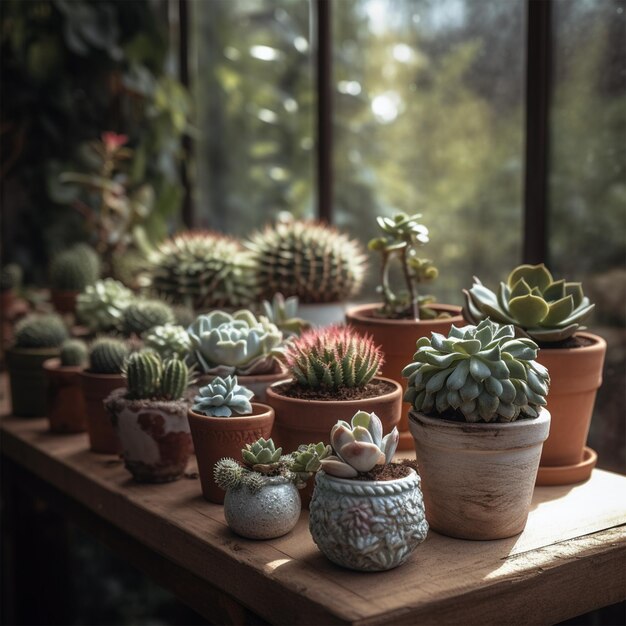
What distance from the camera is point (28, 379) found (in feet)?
5.60

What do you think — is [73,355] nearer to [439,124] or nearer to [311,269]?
[311,269]

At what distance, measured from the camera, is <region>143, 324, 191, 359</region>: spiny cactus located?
1405mm

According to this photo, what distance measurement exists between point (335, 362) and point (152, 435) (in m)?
0.31

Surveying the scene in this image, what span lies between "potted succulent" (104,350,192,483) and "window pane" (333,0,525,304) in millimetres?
761

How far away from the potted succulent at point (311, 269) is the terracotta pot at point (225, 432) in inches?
19.3

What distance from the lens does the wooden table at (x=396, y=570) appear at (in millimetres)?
900

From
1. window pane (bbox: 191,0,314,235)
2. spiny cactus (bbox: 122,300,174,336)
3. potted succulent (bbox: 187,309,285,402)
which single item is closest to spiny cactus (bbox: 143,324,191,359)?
potted succulent (bbox: 187,309,285,402)

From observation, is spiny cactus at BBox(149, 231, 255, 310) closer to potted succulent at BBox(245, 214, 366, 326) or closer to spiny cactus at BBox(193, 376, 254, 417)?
potted succulent at BBox(245, 214, 366, 326)

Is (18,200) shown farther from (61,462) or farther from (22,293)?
(61,462)

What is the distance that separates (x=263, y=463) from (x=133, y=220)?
1462mm

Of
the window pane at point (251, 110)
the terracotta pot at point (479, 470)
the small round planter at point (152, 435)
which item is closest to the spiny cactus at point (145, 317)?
the small round planter at point (152, 435)

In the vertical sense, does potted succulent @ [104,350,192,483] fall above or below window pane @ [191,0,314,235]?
below

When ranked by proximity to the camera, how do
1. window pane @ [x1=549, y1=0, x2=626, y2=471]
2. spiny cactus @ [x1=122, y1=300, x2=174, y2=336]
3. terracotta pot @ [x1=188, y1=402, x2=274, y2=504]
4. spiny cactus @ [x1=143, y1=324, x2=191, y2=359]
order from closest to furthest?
terracotta pot @ [x1=188, y1=402, x2=274, y2=504]
spiny cactus @ [x1=143, y1=324, x2=191, y2=359]
window pane @ [x1=549, y1=0, x2=626, y2=471]
spiny cactus @ [x1=122, y1=300, x2=174, y2=336]

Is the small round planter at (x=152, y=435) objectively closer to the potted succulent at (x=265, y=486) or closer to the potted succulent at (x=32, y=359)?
the potted succulent at (x=265, y=486)
